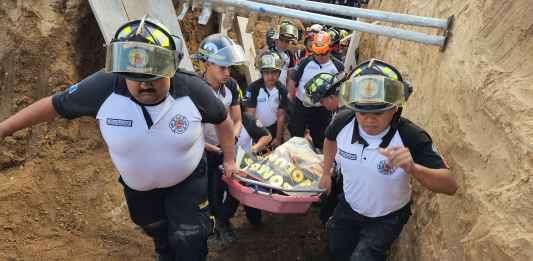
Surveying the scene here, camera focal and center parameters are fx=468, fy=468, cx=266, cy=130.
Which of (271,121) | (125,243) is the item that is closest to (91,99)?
(125,243)

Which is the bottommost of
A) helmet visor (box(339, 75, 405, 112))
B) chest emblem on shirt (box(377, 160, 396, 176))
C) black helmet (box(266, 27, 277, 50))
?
black helmet (box(266, 27, 277, 50))

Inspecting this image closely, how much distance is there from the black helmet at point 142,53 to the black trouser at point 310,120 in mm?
3409

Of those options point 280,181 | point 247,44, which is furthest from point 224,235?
point 247,44

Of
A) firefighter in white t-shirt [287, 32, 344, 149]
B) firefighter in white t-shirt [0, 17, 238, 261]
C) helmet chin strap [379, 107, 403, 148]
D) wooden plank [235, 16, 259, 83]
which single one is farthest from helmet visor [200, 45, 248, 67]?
wooden plank [235, 16, 259, 83]

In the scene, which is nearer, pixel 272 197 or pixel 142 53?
pixel 142 53

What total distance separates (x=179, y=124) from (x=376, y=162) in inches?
51.9

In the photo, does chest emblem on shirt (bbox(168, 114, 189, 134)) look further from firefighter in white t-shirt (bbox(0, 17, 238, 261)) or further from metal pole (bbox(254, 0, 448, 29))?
metal pole (bbox(254, 0, 448, 29))

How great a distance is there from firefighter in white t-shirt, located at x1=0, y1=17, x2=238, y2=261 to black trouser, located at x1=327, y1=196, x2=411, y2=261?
0.96 metres

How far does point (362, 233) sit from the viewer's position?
130 inches

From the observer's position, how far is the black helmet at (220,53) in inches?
169

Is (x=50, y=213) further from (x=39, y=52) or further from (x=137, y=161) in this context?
(x=137, y=161)

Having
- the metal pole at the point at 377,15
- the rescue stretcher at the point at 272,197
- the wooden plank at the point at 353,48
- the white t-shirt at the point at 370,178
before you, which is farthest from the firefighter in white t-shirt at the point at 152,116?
the wooden plank at the point at 353,48

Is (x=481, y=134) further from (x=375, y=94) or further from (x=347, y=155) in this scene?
(x=347, y=155)

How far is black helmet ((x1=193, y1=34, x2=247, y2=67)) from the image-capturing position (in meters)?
4.30
